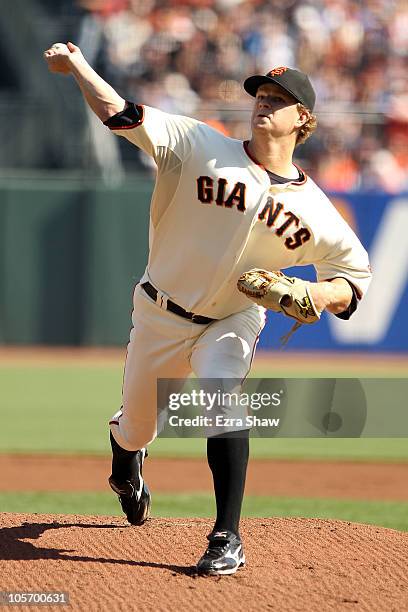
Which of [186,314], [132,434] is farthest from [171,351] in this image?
[132,434]

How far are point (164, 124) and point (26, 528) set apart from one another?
77.5 inches

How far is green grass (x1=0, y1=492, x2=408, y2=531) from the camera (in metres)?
6.34

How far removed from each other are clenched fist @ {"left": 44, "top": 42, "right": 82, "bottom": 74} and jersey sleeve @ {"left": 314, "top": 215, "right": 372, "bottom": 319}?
127 cm

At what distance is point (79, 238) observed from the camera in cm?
1438

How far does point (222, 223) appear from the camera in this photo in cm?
427

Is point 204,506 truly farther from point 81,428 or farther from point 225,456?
point 81,428

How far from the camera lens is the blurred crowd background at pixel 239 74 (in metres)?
14.3

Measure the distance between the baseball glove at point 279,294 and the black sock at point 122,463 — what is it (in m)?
1.18

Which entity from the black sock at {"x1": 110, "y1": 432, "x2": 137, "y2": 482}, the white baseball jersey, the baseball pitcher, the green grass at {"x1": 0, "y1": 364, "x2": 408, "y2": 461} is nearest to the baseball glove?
the baseball pitcher

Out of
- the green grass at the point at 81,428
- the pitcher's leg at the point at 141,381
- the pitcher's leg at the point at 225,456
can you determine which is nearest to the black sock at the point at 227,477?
the pitcher's leg at the point at 225,456

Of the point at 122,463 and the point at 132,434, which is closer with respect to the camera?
the point at 132,434

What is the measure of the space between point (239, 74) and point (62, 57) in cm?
1122

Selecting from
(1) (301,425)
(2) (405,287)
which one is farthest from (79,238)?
(1) (301,425)

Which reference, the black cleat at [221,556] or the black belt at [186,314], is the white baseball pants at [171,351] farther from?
the black cleat at [221,556]
